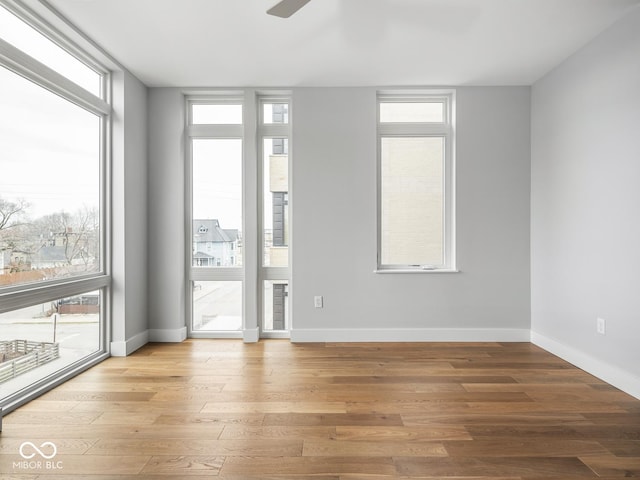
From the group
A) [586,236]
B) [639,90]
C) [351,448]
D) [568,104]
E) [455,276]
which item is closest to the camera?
[351,448]

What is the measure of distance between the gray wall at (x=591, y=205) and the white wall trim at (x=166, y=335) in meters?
3.69

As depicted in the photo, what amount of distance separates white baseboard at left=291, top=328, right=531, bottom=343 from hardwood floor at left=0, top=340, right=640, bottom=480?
0.55 m

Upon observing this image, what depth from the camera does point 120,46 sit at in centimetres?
321

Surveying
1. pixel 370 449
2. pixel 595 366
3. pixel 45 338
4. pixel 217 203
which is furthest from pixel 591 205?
pixel 45 338

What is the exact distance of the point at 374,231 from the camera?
4.07 metres

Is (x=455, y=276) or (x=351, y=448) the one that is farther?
(x=455, y=276)

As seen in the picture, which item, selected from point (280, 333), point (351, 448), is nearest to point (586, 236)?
point (351, 448)

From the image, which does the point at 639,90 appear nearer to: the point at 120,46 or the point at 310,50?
the point at 310,50

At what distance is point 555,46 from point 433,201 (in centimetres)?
170

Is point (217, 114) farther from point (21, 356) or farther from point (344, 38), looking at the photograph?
point (21, 356)

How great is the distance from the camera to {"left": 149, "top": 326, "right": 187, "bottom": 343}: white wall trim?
4.09 metres

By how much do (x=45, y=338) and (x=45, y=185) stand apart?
1109 millimetres

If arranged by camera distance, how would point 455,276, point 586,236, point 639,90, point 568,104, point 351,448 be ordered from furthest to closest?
point 455,276 → point 568,104 → point 586,236 → point 639,90 → point 351,448

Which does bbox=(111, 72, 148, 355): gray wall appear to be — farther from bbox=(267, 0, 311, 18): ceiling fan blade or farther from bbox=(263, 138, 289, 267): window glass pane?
bbox=(267, 0, 311, 18): ceiling fan blade
